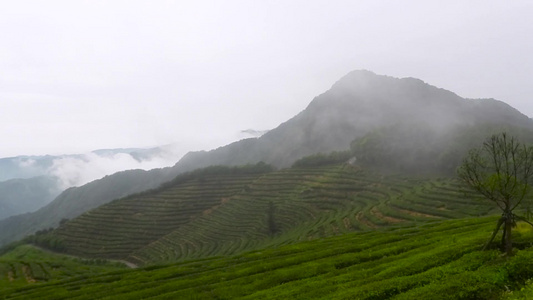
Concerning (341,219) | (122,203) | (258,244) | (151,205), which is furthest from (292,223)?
(122,203)

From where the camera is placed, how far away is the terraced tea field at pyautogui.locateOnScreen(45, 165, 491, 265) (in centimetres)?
10300

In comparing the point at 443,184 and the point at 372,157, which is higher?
the point at 372,157

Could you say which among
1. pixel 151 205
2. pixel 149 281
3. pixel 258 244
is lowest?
pixel 258 244

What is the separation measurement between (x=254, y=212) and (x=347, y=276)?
116375 millimetres

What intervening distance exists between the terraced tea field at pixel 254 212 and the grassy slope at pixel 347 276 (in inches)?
1969

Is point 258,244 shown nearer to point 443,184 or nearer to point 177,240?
point 177,240

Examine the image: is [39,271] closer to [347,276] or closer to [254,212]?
[254,212]

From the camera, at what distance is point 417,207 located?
98875mm

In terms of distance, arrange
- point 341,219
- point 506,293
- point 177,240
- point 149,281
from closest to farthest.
A: point 506,293
point 149,281
point 341,219
point 177,240

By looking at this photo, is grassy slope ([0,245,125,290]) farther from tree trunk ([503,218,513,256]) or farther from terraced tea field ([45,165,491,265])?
tree trunk ([503,218,513,256])

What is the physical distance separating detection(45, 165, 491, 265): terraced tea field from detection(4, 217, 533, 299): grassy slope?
50006mm

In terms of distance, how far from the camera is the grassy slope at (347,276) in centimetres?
2209

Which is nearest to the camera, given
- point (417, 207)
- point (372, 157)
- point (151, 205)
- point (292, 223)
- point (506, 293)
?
point (506, 293)

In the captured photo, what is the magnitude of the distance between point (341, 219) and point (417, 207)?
21047 mm
